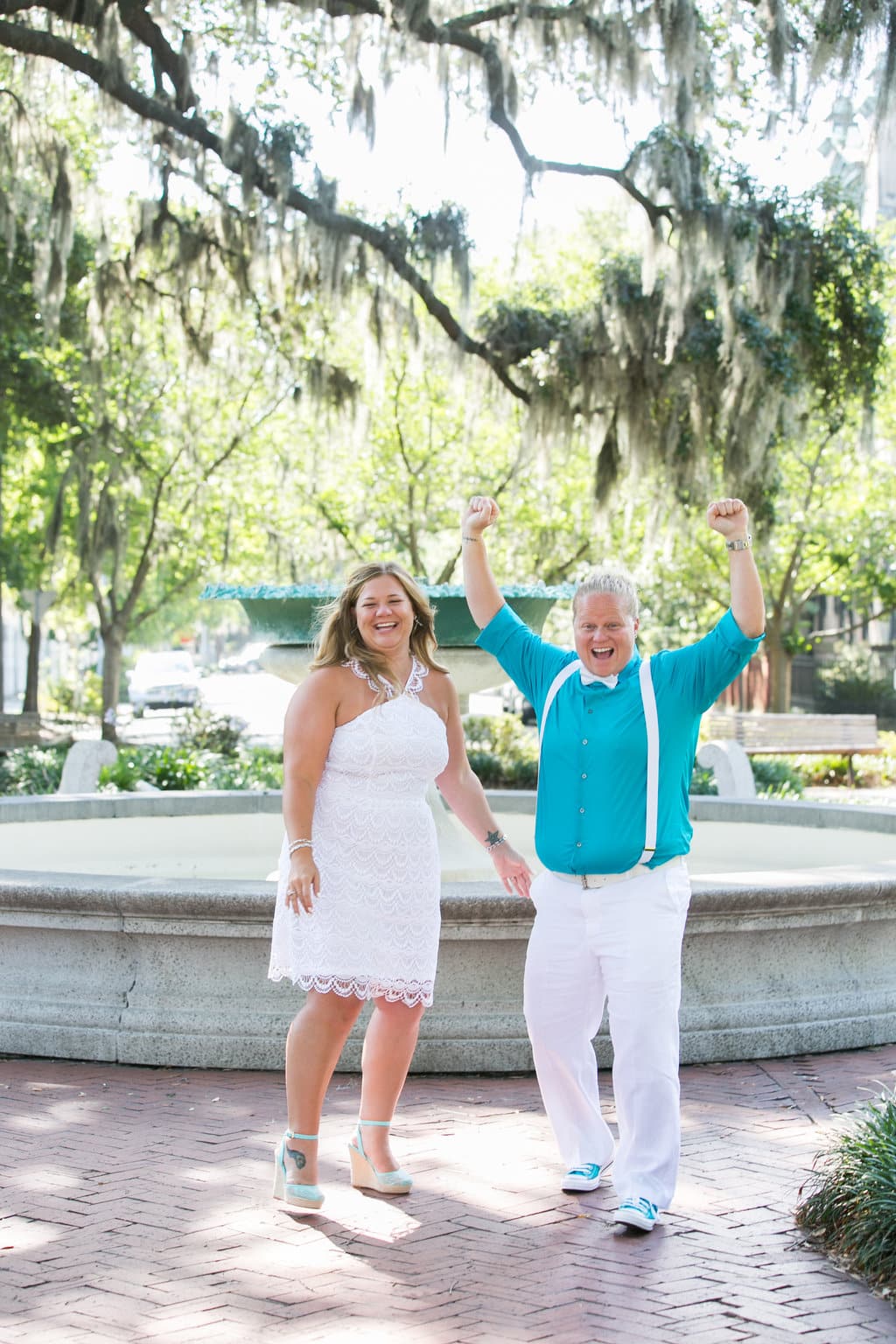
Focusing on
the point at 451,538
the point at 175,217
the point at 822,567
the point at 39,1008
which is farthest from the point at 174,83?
the point at 822,567

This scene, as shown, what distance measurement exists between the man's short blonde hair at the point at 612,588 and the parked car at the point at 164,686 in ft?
121

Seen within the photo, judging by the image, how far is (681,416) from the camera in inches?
636

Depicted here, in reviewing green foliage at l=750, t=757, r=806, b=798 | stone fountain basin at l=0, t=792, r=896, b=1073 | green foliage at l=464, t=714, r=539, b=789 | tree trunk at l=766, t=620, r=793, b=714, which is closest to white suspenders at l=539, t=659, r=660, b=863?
stone fountain basin at l=0, t=792, r=896, b=1073

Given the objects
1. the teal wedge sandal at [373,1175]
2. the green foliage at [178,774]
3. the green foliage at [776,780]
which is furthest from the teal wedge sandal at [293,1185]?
the green foliage at [776,780]

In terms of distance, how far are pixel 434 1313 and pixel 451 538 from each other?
25798 millimetres

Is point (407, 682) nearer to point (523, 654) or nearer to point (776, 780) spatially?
point (523, 654)

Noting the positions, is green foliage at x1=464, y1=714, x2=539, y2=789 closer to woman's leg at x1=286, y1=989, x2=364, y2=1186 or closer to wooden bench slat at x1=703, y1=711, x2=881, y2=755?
wooden bench slat at x1=703, y1=711, x2=881, y2=755

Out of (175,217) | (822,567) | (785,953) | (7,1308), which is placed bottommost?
(7,1308)

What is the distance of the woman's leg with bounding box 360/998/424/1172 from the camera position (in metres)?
4.33

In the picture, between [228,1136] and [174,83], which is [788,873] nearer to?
[228,1136]

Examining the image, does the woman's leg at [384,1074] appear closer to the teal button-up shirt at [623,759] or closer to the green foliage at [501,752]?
the teal button-up shirt at [623,759]

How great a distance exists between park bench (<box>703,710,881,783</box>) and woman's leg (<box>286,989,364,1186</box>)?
16359mm

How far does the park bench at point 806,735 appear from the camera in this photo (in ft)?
66.6

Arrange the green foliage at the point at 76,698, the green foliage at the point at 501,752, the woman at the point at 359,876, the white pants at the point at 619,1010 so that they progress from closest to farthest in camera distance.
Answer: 1. the white pants at the point at 619,1010
2. the woman at the point at 359,876
3. the green foliage at the point at 501,752
4. the green foliage at the point at 76,698
